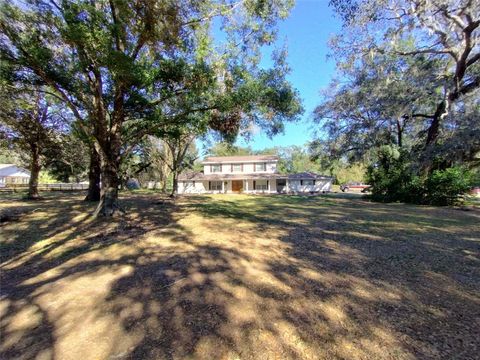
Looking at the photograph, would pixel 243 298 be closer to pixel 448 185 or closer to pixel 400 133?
pixel 448 185

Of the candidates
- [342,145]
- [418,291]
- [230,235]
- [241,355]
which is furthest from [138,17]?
[342,145]

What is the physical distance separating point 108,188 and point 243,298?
801 cm

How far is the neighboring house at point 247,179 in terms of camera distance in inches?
1443

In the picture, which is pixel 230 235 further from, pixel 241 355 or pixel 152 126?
pixel 152 126

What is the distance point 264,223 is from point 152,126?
5486 mm

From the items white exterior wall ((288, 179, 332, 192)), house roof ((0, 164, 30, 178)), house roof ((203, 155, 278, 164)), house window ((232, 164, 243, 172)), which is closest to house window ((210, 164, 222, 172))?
house roof ((203, 155, 278, 164))

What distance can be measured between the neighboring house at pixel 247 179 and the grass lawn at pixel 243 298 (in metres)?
29.9

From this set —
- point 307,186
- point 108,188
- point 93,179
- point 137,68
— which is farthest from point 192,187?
point 137,68

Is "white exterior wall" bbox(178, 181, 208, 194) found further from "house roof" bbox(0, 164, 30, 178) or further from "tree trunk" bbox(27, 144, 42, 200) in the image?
"house roof" bbox(0, 164, 30, 178)

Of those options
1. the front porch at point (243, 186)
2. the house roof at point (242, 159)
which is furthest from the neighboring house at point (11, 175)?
the front porch at point (243, 186)

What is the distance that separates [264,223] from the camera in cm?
894

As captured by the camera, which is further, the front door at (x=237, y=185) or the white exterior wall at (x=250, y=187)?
the front door at (x=237, y=185)

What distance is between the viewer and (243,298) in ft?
11.2

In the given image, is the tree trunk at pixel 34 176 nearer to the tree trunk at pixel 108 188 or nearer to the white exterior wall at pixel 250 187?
the tree trunk at pixel 108 188
